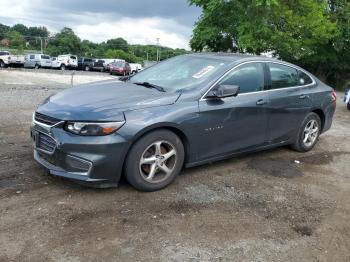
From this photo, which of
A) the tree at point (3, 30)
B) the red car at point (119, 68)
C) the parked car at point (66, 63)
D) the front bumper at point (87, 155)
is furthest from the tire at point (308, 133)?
the tree at point (3, 30)

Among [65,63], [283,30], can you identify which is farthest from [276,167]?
[65,63]

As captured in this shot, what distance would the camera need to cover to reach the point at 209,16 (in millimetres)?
27547

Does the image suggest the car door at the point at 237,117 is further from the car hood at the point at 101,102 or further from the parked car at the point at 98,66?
the parked car at the point at 98,66

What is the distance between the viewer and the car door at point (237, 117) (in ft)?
16.9

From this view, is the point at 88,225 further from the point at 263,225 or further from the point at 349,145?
the point at 349,145

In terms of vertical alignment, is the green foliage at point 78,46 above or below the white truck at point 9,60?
above

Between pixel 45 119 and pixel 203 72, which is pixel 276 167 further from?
pixel 45 119

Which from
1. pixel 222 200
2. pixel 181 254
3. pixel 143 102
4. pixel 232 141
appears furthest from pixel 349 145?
pixel 181 254

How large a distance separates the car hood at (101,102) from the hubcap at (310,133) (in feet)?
9.48

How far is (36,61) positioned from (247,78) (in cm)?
4199

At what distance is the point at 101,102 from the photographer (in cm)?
462

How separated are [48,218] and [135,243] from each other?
933 millimetres

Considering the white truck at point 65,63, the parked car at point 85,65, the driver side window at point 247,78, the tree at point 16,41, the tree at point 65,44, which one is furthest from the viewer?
the tree at point 65,44

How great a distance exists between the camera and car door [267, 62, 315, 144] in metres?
6.07
